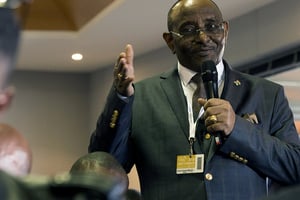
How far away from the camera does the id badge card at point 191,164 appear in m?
1.97

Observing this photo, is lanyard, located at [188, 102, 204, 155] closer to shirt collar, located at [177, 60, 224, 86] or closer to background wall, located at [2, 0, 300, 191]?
shirt collar, located at [177, 60, 224, 86]

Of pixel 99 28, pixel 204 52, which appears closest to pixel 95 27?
pixel 99 28

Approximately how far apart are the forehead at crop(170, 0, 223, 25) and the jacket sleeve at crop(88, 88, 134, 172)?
0.35 m

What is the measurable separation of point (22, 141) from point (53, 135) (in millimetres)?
5511

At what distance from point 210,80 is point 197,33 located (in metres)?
0.21

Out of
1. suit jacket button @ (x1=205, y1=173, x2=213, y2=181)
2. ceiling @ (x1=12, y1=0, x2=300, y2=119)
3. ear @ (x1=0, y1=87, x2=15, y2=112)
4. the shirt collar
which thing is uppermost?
ceiling @ (x1=12, y1=0, x2=300, y2=119)

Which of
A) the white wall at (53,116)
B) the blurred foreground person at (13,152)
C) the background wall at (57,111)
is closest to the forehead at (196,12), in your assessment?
the blurred foreground person at (13,152)

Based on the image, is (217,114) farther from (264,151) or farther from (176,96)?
(176,96)

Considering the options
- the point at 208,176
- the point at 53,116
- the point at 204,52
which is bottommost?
the point at 208,176

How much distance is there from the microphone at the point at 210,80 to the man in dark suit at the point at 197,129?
35mm

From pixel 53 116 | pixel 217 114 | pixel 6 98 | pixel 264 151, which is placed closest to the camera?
pixel 6 98

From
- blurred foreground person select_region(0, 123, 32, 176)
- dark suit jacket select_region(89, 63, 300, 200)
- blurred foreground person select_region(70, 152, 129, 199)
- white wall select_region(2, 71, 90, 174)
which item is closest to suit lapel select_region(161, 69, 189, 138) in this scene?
dark suit jacket select_region(89, 63, 300, 200)

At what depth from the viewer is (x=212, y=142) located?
6.52 feet

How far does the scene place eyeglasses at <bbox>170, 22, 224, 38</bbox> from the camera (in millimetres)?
2051
